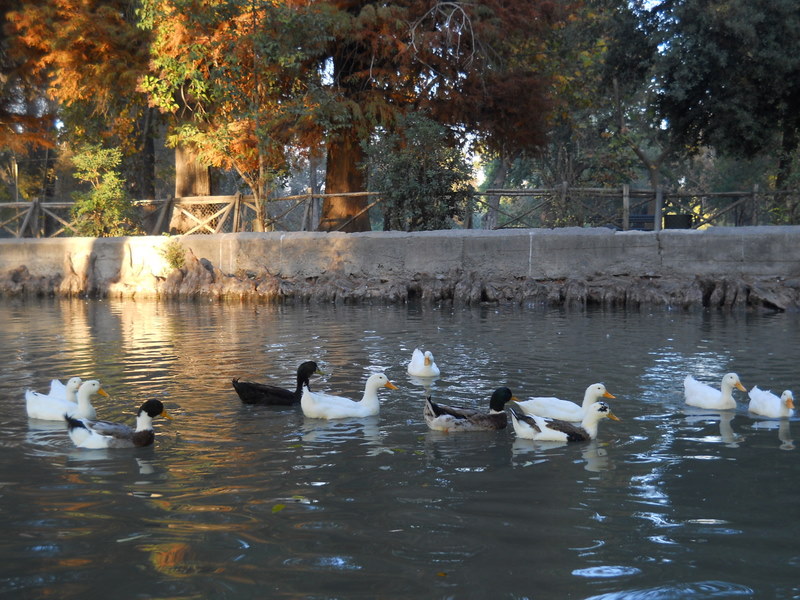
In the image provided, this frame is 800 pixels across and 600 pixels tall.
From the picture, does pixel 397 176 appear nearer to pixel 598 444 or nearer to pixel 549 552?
pixel 598 444

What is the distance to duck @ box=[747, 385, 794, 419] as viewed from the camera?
23.7 ft

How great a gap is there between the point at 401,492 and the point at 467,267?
11.7 m

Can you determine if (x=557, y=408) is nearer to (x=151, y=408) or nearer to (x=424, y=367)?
(x=424, y=367)

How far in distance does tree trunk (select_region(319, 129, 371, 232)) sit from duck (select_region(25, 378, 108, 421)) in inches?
554

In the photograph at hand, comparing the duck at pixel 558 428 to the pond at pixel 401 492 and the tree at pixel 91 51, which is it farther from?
the tree at pixel 91 51

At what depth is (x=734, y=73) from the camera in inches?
820

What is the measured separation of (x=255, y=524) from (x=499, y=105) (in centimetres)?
1730

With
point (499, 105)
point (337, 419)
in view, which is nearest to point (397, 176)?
point (499, 105)

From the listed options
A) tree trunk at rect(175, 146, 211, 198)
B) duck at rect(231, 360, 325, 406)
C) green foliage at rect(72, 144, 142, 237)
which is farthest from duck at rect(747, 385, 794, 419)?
tree trunk at rect(175, 146, 211, 198)

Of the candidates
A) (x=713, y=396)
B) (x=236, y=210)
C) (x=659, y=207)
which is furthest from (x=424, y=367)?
(x=236, y=210)

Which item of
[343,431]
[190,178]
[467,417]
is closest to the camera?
[467,417]

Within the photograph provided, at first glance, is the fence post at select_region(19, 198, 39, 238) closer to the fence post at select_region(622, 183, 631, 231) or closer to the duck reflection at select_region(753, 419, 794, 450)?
the fence post at select_region(622, 183, 631, 231)

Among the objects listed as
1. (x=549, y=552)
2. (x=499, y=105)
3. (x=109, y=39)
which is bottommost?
(x=549, y=552)

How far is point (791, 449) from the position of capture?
6.41 metres
